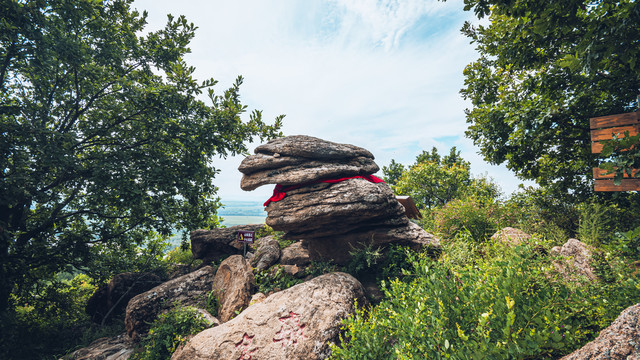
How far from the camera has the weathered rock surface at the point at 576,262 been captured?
475 cm

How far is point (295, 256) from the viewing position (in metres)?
9.10

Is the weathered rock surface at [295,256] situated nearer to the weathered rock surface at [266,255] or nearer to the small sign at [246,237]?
the weathered rock surface at [266,255]

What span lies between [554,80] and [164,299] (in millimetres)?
13941

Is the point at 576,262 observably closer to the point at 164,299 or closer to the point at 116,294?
the point at 164,299

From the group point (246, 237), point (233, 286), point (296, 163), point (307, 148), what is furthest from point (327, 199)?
point (233, 286)

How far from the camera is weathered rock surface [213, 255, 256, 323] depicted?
711 cm

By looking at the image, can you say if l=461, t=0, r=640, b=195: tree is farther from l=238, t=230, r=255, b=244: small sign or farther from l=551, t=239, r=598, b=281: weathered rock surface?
l=238, t=230, r=255, b=244: small sign

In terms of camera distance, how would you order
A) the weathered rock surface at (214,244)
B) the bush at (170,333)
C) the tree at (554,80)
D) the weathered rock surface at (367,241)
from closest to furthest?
the tree at (554,80)
the bush at (170,333)
the weathered rock surface at (367,241)
the weathered rock surface at (214,244)

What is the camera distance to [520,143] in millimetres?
7398

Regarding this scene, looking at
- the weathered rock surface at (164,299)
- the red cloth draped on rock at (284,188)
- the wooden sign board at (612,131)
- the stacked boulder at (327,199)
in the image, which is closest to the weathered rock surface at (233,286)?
the weathered rock surface at (164,299)

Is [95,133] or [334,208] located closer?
[334,208]

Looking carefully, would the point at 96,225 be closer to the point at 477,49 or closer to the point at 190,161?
the point at 190,161

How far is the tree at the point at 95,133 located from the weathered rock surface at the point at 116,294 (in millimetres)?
1421

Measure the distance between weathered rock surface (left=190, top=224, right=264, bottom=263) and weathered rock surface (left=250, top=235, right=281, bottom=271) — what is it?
5.94 feet
